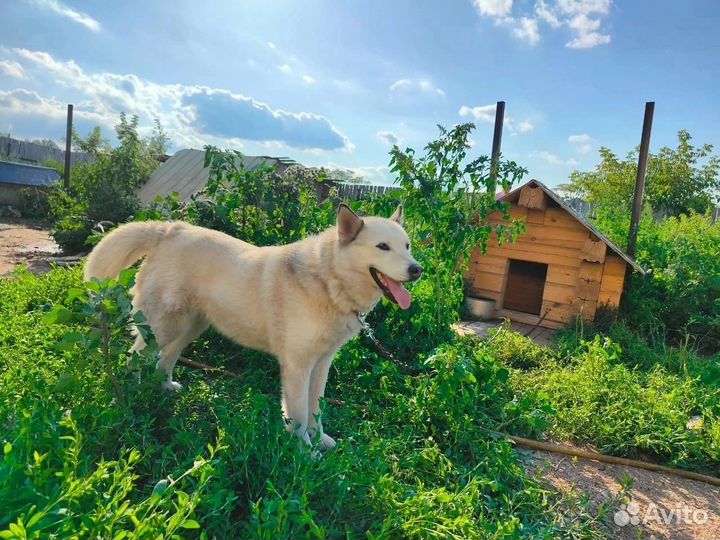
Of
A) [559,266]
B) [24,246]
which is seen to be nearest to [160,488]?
[559,266]

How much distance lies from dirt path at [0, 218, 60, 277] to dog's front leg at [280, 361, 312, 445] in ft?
23.9

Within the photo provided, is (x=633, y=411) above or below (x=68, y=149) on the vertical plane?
below

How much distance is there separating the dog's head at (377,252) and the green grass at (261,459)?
74 cm

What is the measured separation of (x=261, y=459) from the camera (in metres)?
2.15

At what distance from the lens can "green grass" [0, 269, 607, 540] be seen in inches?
64.9

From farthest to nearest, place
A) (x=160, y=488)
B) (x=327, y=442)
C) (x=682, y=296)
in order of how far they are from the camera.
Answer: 1. (x=682, y=296)
2. (x=327, y=442)
3. (x=160, y=488)

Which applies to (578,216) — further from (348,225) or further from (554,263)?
(348,225)

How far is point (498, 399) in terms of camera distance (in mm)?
3619

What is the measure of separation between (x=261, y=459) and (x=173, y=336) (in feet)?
4.46

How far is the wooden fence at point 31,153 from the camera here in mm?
23391

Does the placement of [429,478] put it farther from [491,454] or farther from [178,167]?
[178,167]

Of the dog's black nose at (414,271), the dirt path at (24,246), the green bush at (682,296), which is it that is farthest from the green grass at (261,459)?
the dirt path at (24,246)

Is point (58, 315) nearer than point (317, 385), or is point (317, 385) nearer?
point (58, 315)

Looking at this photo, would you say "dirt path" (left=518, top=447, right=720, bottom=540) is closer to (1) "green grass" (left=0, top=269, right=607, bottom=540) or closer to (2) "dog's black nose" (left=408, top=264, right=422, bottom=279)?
(1) "green grass" (left=0, top=269, right=607, bottom=540)
